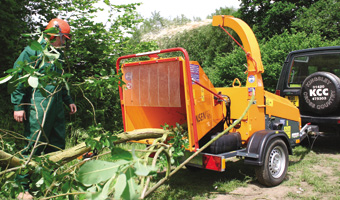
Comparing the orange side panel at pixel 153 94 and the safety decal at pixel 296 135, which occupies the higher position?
the orange side panel at pixel 153 94

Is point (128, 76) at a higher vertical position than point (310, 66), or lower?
lower

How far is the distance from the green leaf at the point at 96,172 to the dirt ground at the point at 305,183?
271 cm

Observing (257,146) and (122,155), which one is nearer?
(122,155)

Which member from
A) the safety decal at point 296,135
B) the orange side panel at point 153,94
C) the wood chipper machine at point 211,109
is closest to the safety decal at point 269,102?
the wood chipper machine at point 211,109

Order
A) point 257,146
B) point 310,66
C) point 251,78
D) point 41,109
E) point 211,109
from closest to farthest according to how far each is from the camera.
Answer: point 41,109
point 257,146
point 211,109
point 251,78
point 310,66

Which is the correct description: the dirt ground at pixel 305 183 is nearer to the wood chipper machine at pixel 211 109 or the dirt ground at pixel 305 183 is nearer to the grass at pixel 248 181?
the grass at pixel 248 181

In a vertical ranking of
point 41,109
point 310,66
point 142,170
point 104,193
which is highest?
point 310,66

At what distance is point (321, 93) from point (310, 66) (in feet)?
3.68

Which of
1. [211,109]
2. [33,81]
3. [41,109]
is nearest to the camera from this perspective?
[33,81]

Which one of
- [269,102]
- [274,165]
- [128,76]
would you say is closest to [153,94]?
[128,76]

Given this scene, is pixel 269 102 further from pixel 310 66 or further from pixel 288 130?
pixel 310 66

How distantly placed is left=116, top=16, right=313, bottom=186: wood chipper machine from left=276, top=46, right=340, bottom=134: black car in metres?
1.11

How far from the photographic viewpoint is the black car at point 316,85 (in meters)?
5.24

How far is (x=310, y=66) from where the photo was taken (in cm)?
622
